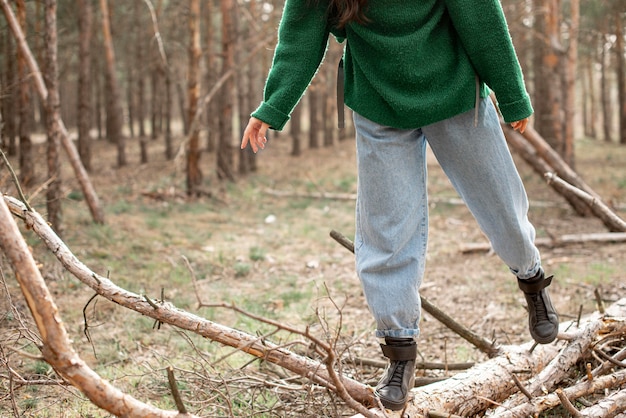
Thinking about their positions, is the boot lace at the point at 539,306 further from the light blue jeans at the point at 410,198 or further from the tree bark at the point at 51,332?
the tree bark at the point at 51,332

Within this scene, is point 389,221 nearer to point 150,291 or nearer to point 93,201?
point 150,291

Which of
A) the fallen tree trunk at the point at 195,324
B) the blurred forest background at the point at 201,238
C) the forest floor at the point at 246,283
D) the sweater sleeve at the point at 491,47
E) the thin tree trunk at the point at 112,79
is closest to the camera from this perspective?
the sweater sleeve at the point at 491,47

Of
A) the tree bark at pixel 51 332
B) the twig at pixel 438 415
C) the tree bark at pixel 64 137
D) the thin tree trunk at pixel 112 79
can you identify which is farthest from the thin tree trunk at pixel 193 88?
the tree bark at pixel 51 332

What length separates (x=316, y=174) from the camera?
1550 centimetres

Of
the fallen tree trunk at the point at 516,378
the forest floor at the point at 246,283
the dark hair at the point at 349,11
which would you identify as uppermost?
the dark hair at the point at 349,11

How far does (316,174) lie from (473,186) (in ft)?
42.2

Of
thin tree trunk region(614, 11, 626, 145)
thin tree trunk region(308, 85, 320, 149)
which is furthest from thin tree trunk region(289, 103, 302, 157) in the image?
thin tree trunk region(614, 11, 626, 145)

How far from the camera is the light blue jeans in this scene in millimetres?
2605

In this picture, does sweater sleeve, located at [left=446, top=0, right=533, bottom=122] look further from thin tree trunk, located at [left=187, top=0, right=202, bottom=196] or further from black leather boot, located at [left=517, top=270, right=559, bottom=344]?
thin tree trunk, located at [left=187, top=0, right=202, bottom=196]

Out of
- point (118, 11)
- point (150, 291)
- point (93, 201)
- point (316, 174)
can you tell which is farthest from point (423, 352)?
point (118, 11)

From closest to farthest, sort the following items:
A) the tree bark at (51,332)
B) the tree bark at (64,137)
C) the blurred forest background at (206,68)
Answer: the tree bark at (51,332), the tree bark at (64,137), the blurred forest background at (206,68)

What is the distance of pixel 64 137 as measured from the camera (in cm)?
784

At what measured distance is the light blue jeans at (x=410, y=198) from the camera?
2.61 m

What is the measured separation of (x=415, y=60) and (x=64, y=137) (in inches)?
251
